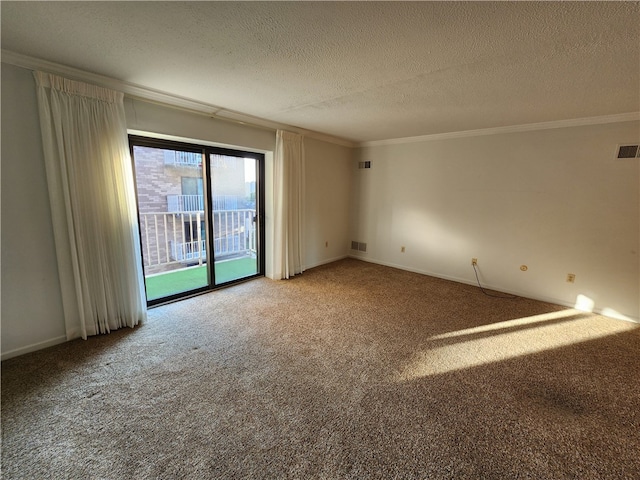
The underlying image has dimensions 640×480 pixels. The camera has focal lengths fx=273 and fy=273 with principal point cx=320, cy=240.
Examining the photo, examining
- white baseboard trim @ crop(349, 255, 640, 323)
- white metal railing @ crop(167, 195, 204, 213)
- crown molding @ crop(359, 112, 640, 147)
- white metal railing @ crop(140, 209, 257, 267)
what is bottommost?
white baseboard trim @ crop(349, 255, 640, 323)

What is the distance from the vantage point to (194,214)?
4203mm

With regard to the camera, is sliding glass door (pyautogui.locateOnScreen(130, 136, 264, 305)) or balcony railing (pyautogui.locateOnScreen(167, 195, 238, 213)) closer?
sliding glass door (pyautogui.locateOnScreen(130, 136, 264, 305))

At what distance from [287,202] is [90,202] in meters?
2.25

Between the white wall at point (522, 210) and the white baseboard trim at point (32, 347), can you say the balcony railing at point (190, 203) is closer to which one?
the white baseboard trim at point (32, 347)

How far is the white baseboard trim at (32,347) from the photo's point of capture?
2150 millimetres

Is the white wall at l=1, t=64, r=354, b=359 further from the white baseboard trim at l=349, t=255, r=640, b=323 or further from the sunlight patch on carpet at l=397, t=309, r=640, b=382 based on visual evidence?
the white baseboard trim at l=349, t=255, r=640, b=323

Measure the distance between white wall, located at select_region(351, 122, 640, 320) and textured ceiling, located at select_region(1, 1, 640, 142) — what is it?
627mm

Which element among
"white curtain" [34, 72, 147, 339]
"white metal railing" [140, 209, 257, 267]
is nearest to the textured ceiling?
"white curtain" [34, 72, 147, 339]

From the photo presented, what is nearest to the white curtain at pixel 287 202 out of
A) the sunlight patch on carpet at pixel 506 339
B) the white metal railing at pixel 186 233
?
the white metal railing at pixel 186 233

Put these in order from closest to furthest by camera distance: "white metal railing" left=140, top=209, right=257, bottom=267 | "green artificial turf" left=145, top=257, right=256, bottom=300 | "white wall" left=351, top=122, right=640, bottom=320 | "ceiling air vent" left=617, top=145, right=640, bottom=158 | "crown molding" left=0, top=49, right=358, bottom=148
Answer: "crown molding" left=0, top=49, right=358, bottom=148, "ceiling air vent" left=617, top=145, right=640, bottom=158, "white wall" left=351, top=122, right=640, bottom=320, "green artificial turf" left=145, top=257, right=256, bottom=300, "white metal railing" left=140, top=209, right=257, bottom=267

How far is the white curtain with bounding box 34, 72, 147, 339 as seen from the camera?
85.5 inches

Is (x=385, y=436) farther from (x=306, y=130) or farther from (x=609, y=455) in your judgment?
(x=306, y=130)

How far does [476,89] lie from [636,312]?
3133mm

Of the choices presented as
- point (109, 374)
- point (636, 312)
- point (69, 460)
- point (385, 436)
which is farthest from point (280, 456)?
point (636, 312)
